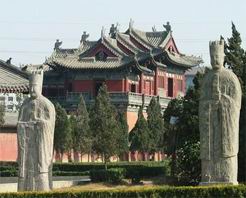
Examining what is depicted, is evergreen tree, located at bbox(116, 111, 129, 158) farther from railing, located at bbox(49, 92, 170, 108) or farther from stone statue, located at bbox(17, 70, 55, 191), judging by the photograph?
stone statue, located at bbox(17, 70, 55, 191)

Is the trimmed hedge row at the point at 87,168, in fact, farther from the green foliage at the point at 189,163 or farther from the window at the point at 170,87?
the window at the point at 170,87

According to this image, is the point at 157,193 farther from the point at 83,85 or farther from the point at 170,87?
the point at 170,87

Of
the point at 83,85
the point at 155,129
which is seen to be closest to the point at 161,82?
the point at 83,85

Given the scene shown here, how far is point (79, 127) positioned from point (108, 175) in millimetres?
16627

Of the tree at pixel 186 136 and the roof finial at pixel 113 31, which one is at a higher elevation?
the roof finial at pixel 113 31

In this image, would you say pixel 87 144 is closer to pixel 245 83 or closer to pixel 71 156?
pixel 71 156

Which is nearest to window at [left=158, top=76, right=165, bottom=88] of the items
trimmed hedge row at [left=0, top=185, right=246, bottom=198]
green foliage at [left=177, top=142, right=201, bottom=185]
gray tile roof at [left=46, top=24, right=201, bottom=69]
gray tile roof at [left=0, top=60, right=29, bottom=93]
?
gray tile roof at [left=46, top=24, right=201, bottom=69]

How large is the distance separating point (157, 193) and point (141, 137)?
33844 mm

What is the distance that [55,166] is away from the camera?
124 feet

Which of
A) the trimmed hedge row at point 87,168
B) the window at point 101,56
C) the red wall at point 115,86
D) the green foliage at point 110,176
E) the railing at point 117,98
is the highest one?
the window at point 101,56

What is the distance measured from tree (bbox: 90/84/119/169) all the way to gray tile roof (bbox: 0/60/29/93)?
1402 centimetres

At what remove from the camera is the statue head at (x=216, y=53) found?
17.3m

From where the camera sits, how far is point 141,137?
4959cm

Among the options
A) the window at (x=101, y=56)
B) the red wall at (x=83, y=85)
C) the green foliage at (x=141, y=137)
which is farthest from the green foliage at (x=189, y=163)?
the window at (x=101, y=56)
